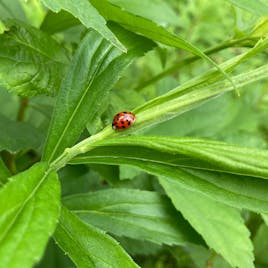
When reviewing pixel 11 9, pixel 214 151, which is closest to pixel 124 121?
pixel 214 151

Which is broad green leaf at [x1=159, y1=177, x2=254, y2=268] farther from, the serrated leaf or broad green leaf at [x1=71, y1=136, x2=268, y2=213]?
the serrated leaf

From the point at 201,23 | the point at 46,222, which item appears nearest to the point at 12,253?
the point at 46,222

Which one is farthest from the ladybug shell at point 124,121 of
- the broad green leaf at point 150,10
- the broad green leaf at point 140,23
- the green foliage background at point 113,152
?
the broad green leaf at point 150,10

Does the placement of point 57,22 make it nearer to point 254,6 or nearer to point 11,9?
point 11,9

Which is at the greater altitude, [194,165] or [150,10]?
[150,10]

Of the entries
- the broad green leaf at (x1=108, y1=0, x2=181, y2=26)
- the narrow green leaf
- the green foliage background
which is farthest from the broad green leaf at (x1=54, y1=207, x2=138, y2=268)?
the broad green leaf at (x1=108, y1=0, x2=181, y2=26)

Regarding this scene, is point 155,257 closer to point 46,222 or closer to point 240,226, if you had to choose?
point 240,226

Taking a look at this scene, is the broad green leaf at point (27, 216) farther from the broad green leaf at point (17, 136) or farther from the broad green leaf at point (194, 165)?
the broad green leaf at point (17, 136)

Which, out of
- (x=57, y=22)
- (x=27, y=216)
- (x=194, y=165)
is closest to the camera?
(x=27, y=216)
